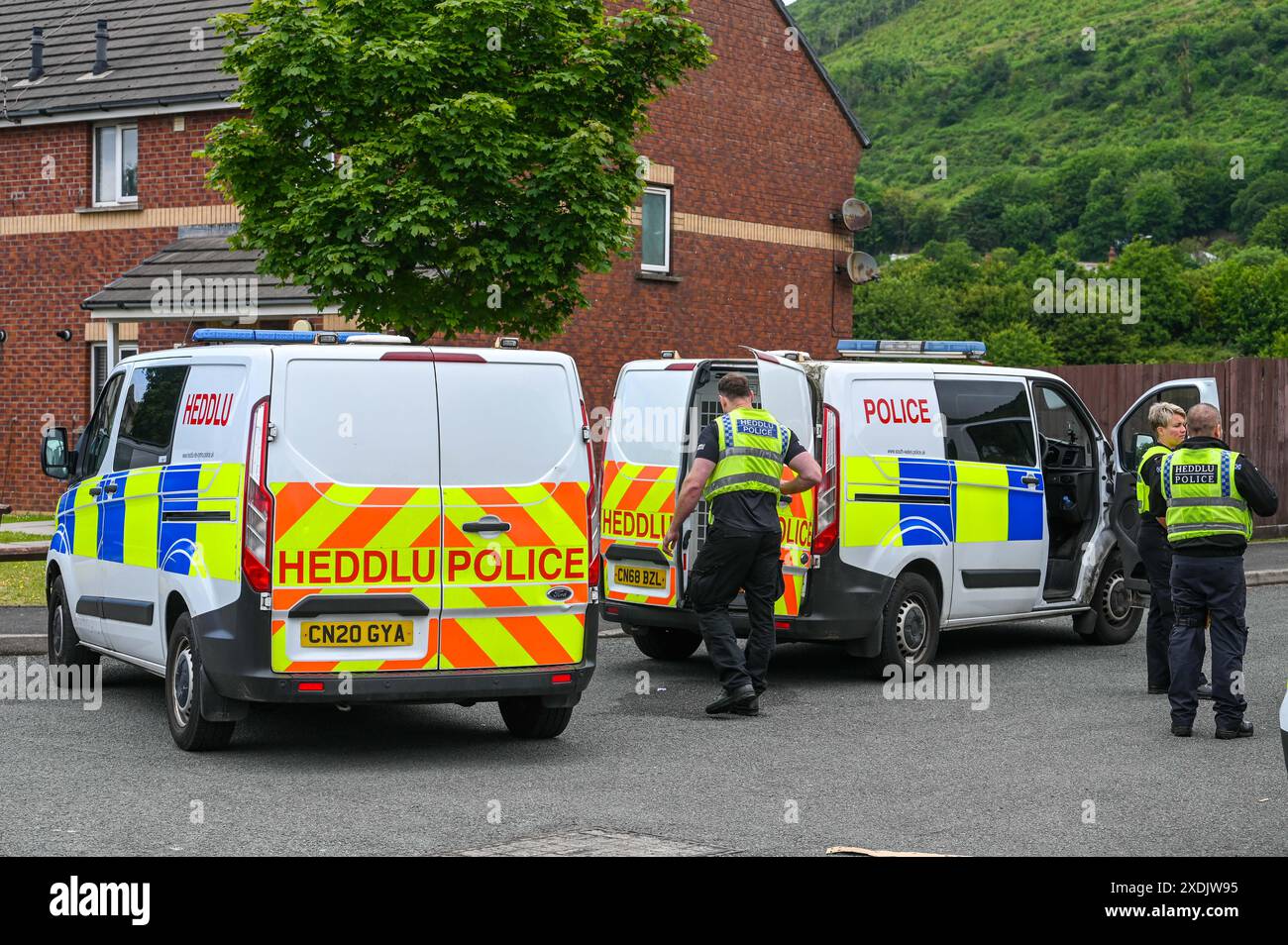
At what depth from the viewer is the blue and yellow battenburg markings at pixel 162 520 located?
8281mm

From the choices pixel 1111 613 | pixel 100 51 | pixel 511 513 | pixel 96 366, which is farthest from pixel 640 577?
pixel 100 51

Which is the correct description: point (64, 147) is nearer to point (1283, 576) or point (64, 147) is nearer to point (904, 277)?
point (1283, 576)

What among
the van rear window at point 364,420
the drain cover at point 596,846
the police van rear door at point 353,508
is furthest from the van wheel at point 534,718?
the drain cover at point 596,846

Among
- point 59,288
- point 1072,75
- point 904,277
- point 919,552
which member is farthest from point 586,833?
point 1072,75

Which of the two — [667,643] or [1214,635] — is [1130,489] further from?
[667,643]

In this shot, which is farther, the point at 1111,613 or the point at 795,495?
the point at 1111,613

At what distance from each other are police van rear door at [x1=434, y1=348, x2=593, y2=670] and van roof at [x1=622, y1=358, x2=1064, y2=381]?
110 inches

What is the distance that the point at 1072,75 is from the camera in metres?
106

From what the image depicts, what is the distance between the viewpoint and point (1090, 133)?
333 ft

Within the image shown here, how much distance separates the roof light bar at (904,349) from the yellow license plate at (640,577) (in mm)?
2045

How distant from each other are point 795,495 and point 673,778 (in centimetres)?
332

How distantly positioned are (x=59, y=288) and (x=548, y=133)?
37.3 ft

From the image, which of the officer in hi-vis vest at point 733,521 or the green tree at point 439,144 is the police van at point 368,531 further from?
the green tree at point 439,144

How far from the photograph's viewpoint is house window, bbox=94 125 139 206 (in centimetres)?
2452
